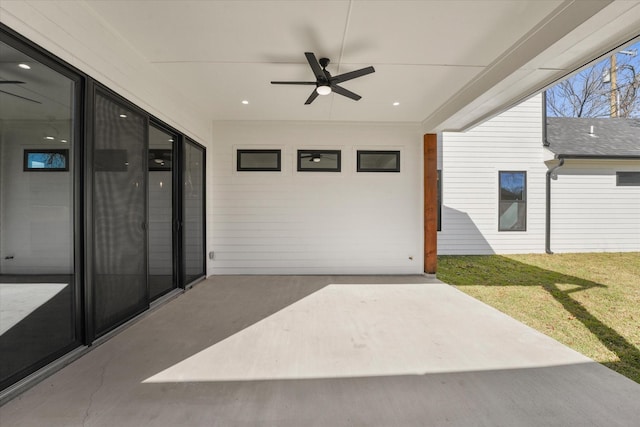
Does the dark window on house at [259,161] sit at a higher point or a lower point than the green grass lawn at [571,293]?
higher

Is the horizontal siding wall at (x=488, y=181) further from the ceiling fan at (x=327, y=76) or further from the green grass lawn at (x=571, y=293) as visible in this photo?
the ceiling fan at (x=327, y=76)

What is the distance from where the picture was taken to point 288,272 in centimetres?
530

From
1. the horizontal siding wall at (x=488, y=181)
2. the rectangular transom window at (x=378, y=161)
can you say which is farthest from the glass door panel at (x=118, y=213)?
the horizontal siding wall at (x=488, y=181)

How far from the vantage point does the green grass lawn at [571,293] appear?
2693 mm

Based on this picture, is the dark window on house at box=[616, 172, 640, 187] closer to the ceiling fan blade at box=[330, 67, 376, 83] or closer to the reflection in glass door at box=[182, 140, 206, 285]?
the ceiling fan blade at box=[330, 67, 376, 83]

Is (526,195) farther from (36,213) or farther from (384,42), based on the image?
(36,213)

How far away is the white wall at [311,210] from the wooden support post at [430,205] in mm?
122

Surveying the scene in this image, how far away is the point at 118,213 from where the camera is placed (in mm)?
2807

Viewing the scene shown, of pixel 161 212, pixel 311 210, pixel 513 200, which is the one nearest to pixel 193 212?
pixel 161 212

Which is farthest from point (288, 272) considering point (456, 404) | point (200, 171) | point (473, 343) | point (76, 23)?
point (76, 23)

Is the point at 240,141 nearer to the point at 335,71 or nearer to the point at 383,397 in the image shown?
the point at 335,71

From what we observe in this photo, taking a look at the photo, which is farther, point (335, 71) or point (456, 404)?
point (335, 71)

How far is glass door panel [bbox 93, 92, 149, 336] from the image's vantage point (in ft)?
8.38

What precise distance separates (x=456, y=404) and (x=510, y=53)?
3304 mm
